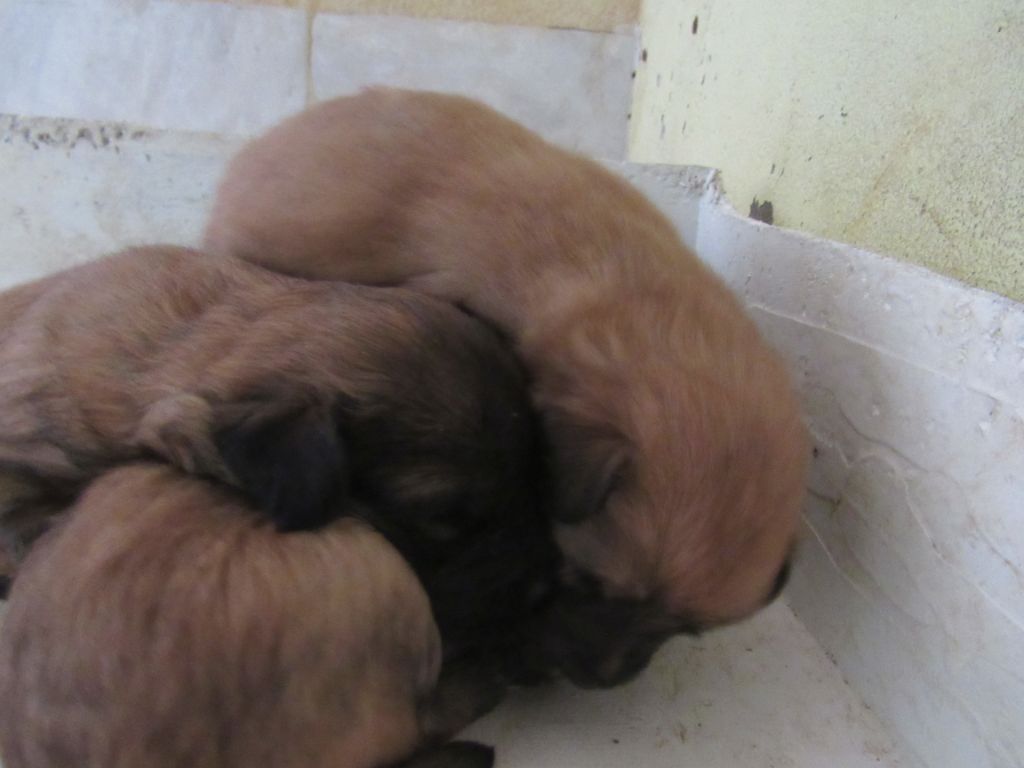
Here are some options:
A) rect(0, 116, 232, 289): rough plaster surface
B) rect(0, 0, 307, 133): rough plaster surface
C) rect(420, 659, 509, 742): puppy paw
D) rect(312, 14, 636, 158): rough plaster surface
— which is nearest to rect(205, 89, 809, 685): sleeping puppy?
rect(420, 659, 509, 742): puppy paw

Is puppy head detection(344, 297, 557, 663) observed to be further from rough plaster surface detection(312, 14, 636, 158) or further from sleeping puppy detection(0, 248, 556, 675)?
rough plaster surface detection(312, 14, 636, 158)

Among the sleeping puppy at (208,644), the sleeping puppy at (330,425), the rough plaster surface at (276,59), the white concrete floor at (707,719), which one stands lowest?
the white concrete floor at (707,719)

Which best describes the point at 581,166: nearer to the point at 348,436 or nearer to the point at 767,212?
the point at 767,212

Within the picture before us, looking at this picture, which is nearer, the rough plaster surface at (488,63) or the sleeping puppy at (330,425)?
the sleeping puppy at (330,425)

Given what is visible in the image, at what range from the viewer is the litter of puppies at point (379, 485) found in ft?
4.10

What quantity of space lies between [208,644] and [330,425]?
1.18ft

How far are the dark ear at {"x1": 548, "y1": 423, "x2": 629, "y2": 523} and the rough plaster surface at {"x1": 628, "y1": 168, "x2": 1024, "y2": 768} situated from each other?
0.48 metres

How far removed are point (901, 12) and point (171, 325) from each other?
146 centimetres

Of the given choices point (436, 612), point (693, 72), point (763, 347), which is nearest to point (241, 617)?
point (436, 612)

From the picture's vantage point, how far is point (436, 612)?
149 cm

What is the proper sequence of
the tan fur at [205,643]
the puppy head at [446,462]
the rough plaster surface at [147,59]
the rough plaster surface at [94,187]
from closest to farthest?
the tan fur at [205,643]
the puppy head at [446,462]
the rough plaster surface at [94,187]
the rough plaster surface at [147,59]

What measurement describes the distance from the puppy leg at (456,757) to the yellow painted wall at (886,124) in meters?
1.06

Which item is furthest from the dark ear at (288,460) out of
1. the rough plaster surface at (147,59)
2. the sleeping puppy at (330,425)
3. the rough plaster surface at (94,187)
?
the rough plaster surface at (147,59)

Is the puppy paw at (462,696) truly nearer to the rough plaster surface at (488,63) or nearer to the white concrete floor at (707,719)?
the white concrete floor at (707,719)
